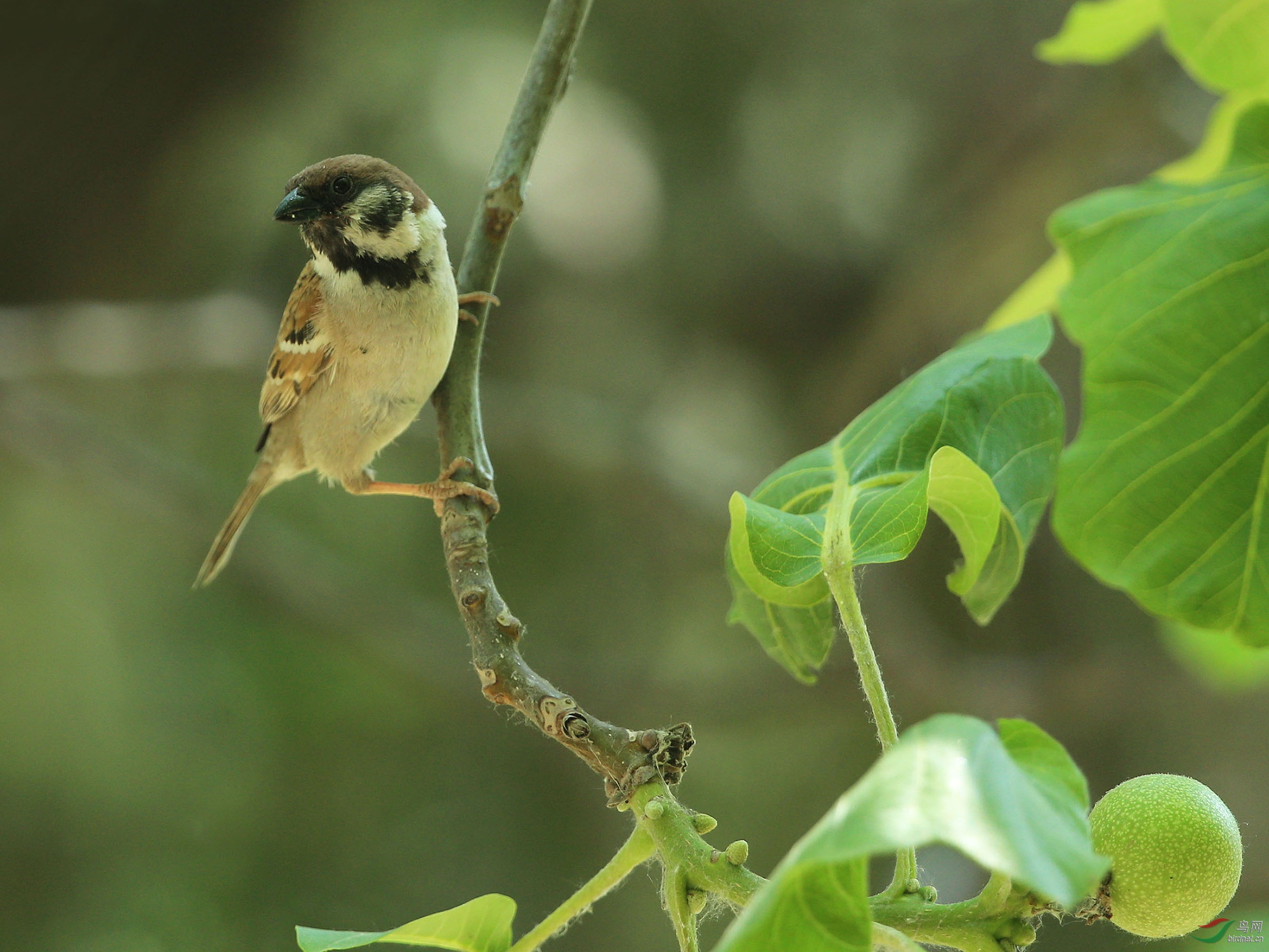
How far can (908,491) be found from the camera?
72cm

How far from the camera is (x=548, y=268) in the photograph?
309 centimetres

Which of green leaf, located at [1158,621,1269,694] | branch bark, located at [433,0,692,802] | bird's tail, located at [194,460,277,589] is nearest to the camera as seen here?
branch bark, located at [433,0,692,802]

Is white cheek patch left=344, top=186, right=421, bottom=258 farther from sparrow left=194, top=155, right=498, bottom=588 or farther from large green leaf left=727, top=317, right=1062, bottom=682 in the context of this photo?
large green leaf left=727, top=317, right=1062, bottom=682

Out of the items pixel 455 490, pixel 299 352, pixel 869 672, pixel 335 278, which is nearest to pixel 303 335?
pixel 299 352

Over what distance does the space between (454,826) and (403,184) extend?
2.47 m

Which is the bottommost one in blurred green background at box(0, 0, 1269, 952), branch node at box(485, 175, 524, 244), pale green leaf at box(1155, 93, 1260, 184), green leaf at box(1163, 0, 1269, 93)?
blurred green background at box(0, 0, 1269, 952)

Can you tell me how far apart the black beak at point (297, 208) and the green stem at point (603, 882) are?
84 cm

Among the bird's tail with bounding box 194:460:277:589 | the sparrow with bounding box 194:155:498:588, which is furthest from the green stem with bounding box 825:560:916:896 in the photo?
the bird's tail with bounding box 194:460:277:589

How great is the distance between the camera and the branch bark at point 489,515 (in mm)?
665

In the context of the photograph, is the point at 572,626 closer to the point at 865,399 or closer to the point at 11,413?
the point at 865,399

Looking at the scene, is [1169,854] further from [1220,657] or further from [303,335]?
[303,335]

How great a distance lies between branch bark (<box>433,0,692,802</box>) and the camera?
665mm

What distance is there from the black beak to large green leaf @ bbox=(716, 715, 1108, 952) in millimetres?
932

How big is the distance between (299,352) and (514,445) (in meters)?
1.07
